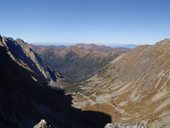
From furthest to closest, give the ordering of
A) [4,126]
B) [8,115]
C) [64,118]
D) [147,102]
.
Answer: [147,102], [64,118], [8,115], [4,126]

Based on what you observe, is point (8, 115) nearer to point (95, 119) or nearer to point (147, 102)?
point (95, 119)

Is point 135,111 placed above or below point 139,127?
below

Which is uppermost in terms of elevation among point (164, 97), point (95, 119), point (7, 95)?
point (7, 95)

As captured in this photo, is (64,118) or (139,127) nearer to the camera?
(139,127)

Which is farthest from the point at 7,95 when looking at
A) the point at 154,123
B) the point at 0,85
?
the point at 154,123

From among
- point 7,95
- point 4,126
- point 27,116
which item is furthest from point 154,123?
point 4,126

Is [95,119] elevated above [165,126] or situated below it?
below

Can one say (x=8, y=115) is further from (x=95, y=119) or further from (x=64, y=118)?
(x=95, y=119)

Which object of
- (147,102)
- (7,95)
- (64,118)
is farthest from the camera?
(147,102)

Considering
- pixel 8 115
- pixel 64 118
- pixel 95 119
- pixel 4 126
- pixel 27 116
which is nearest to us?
pixel 4 126
